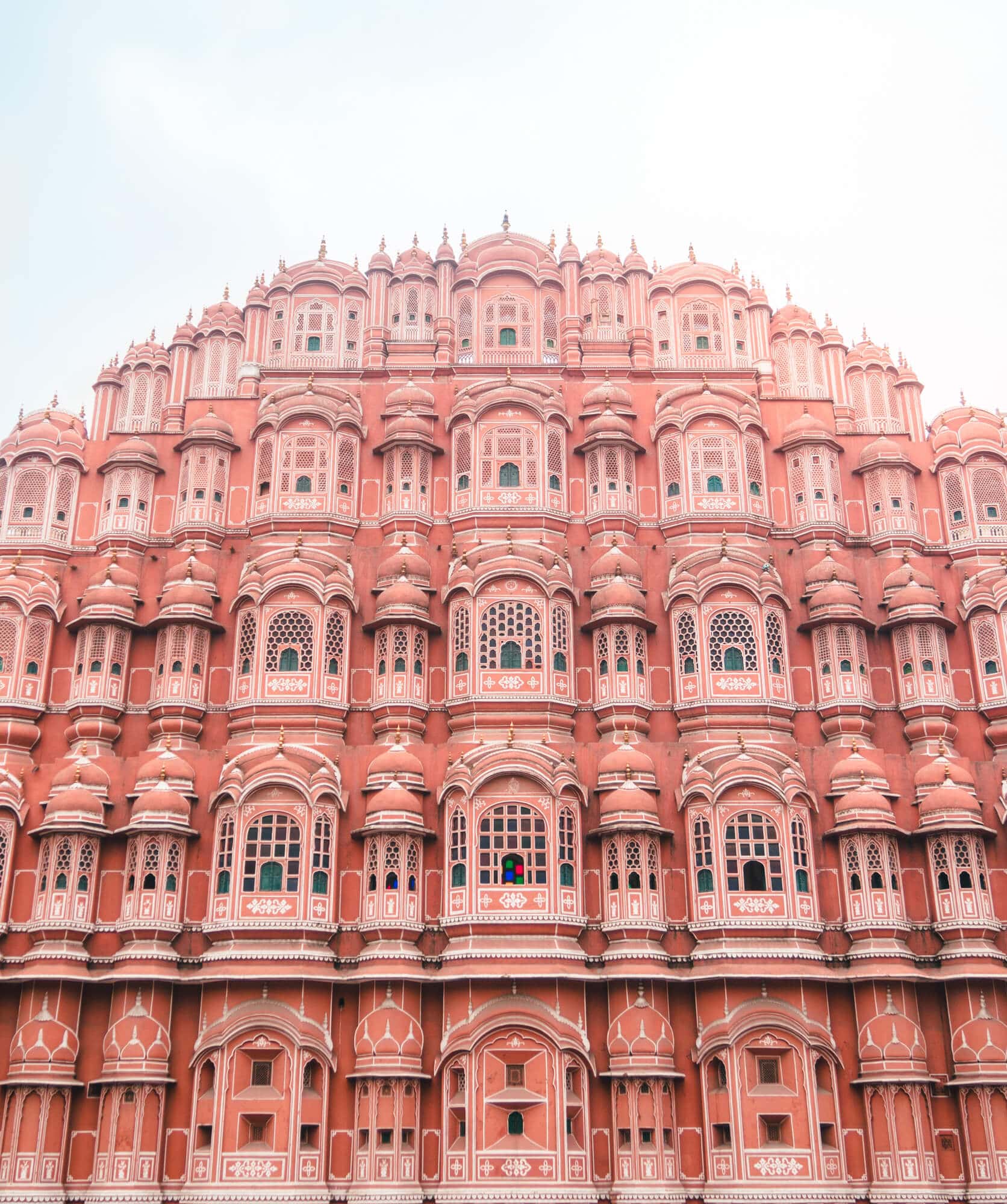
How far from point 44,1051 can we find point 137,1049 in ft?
→ 7.08

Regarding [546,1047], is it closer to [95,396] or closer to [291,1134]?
[291,1134]

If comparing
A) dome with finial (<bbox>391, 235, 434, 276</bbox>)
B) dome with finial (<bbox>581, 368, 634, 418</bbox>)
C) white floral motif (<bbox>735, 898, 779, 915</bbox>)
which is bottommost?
white floral motif (<bbox>735, 898, 779, 915</bbox>)

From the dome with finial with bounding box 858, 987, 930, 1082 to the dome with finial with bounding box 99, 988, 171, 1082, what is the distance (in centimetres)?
1602

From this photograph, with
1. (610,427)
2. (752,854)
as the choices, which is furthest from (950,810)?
(610,427)

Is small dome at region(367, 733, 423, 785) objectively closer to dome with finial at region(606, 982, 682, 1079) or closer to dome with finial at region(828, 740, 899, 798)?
→ dome with finial at region(606, 982, 682, 1079)

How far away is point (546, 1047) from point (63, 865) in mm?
12432

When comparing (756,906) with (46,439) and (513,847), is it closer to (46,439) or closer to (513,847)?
(513,847)

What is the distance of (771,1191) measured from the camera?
28.3 metres

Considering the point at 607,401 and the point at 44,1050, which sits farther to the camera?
the point at 607,401

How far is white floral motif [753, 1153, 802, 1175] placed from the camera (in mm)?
28562

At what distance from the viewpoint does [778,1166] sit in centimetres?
2862

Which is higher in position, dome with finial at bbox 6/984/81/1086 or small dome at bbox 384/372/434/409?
small dome at bbox 384/372/434/409

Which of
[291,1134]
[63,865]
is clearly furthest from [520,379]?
[291,1134]

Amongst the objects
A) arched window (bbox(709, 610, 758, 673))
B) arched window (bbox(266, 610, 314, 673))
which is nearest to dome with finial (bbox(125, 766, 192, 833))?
arched window (bbox(266, 610, 314, 673))
